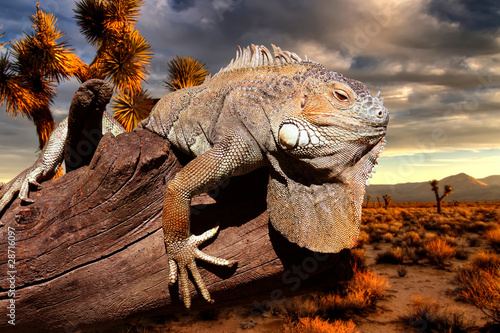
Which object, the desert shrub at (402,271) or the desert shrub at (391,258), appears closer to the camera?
the desert shrub at (402,271)

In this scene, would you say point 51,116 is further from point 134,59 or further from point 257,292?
point 257,292

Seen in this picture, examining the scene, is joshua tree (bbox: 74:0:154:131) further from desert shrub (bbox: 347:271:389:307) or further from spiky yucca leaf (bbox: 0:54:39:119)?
desert shrub (bbox: 347:271:389:307)

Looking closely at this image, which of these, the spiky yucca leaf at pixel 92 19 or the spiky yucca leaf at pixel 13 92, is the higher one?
the spiky yucca leaf at pixel 92 19

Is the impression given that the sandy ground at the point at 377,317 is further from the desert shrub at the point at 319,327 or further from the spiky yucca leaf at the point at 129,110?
the spiky yucca leaf at the point at 129,110

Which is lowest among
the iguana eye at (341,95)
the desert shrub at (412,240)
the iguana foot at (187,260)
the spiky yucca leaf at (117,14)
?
the desert shrub at (412,240)

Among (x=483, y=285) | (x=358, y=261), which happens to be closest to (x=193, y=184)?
(x=483, y=285)

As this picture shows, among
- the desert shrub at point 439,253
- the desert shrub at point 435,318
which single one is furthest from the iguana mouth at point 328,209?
the desert shrub at point 439,253

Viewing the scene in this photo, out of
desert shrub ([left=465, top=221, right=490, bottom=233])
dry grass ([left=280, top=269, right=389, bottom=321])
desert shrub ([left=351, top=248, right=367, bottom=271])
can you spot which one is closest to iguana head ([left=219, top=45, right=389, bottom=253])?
dry grass ([left=280, top=269, right=389, bottom=321])
